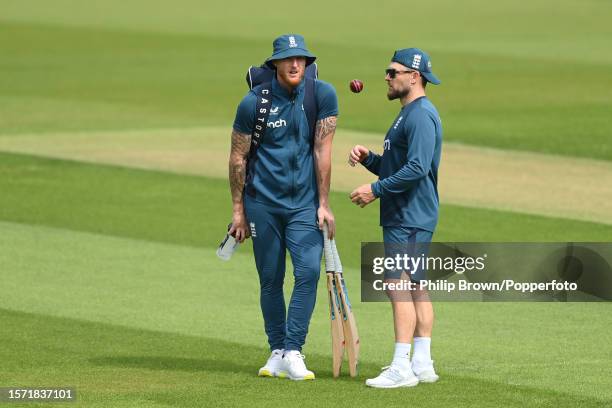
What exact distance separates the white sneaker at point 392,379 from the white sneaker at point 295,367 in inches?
21.6

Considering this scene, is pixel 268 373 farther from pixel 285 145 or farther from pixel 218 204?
pixel 218 204

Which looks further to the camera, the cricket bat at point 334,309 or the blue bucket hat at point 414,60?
the cricket bat at point 334,309

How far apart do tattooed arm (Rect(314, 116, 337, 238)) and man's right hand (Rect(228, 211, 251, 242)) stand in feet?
2.02

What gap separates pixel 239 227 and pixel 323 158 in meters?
0.86

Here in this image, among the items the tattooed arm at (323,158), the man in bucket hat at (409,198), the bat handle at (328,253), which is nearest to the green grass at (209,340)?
the man in bucket hat at (409,198)

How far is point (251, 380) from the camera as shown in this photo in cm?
1129

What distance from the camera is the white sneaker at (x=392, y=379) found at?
10.9 metres

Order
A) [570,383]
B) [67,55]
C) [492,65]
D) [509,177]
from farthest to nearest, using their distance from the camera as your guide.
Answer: [67,55]
[492,65]
[509,177]
[570,383]

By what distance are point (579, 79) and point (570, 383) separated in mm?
29864

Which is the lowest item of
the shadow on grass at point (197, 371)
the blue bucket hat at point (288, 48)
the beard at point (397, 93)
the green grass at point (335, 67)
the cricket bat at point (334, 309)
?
the shadow on grass at point (197, 371)

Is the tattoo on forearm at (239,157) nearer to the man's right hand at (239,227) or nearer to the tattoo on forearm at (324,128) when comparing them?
the man's right hand at (239,227)

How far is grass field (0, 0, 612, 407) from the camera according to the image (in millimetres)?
11570

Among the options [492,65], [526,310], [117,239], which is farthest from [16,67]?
[526,310]

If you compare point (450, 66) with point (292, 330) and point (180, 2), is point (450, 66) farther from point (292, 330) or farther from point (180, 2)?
point (292, 330)
